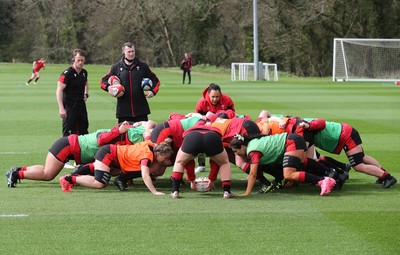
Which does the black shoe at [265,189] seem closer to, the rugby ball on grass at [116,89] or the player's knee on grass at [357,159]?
the player's knee on grass at [357,159]

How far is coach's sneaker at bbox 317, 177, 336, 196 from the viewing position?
1080cm

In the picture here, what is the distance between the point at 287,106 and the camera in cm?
2702

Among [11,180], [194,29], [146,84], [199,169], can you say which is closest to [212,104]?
[199,169]

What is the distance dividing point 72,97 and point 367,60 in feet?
117

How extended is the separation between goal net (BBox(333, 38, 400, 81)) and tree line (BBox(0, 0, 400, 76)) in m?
7.79

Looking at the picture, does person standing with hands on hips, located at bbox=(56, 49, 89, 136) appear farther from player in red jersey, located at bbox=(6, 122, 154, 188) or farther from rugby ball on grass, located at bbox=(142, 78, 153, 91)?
player in red jersey, located at bbox=(6, 122, 154, 188)

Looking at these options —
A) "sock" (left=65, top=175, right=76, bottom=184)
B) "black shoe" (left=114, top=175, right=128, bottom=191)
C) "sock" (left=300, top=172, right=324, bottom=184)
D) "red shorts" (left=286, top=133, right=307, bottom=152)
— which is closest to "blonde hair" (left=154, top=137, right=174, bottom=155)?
"black shoe" (left=114, top=175, right=128, bottom=191)

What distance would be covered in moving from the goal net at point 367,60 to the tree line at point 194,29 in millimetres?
7785

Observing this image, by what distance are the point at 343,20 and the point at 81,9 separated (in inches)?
1162

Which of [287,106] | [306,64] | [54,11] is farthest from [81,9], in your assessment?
[287,106]

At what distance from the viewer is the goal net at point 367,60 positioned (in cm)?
4650

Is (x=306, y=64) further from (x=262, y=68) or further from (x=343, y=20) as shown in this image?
(x=262, y=68)

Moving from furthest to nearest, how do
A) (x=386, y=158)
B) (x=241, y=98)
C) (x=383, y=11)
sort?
(x=383, y=11), (x=241, y=98), (x=386, y=158)

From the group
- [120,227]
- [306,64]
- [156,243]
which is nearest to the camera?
[156,243]
